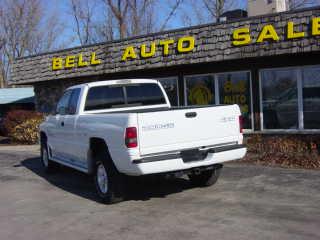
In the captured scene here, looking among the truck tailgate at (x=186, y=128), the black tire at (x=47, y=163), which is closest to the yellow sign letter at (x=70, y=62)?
the black tire at (x=47, y=163)

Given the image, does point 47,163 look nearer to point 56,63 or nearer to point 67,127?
point 67,127

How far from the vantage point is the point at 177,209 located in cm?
676

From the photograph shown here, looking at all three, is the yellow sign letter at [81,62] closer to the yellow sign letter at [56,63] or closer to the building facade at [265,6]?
the yellow sign letter at [56,63]

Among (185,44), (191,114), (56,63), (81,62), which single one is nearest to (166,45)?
(185,44)

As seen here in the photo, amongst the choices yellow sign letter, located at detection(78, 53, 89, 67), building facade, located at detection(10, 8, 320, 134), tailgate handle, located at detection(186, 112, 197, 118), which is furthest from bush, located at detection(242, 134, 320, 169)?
yellow sign letter, located at detection(78, 53, 89, 67)

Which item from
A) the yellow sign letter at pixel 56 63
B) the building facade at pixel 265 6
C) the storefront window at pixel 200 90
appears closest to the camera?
the storefront window at pixel 200 90

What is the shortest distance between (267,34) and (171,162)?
581 cm

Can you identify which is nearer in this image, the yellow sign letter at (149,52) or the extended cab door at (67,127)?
the extended cab door at (67,127)

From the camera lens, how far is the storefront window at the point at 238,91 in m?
13.0

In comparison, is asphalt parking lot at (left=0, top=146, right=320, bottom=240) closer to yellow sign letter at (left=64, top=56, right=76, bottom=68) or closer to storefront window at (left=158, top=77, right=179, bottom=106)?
storefront window at (left=158, top=77, right=179, bottom=106)

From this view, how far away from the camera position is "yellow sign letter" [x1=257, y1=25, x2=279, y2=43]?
36.4 ft

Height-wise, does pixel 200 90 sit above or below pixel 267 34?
below

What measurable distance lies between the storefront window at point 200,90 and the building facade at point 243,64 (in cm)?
3

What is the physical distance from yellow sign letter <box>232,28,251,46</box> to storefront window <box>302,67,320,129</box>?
68.3 inches
